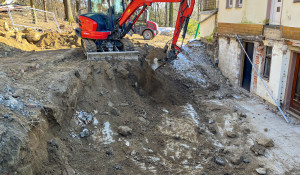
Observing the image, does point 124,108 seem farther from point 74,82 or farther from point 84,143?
point 84,143

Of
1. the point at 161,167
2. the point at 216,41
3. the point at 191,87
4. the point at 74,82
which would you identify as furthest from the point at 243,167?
the point at 216,41

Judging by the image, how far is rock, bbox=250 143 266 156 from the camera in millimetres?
6969

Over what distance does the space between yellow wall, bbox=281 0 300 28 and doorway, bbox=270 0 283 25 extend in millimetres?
408

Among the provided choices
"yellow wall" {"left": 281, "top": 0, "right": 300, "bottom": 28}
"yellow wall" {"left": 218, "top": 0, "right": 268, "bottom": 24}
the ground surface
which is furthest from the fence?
"yellow wall" {"left": 281, "top": 0, "right": 300, "bottom": 28}

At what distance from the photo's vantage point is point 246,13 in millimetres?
11656

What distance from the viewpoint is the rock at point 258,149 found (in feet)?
22.9

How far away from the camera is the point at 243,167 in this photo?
255 inches

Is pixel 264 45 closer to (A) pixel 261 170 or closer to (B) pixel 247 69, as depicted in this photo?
(B) pixel 247 69

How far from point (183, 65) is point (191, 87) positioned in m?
→ 2.00

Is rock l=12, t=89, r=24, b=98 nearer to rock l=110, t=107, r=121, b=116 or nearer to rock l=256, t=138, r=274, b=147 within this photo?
rock l=110, t=107, r=121, b=116

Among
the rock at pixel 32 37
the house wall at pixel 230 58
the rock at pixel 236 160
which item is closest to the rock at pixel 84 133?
the rock at pixel 236 160

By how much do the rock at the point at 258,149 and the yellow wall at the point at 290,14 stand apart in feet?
13.9

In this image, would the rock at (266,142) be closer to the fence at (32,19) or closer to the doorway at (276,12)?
the doorway at (276,12)

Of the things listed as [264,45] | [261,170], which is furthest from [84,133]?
[264,45]
